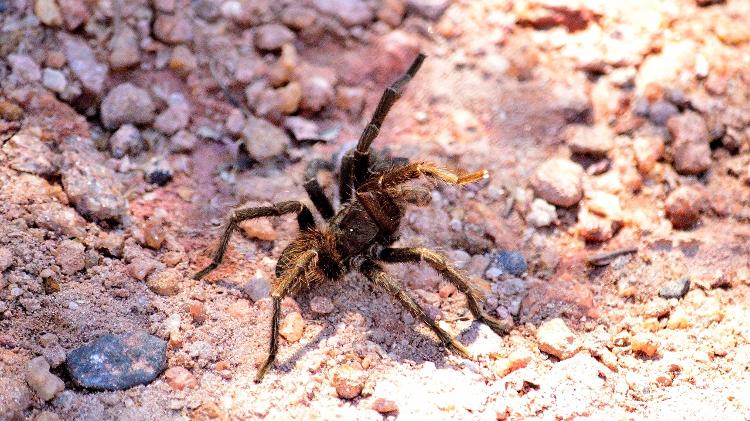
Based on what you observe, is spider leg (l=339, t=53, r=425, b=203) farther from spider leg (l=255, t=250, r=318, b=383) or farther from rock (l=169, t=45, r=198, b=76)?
rock (l=169, t=45, r=198, b=76)

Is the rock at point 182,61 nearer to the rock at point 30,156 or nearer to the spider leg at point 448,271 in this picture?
the rock at point 30,156

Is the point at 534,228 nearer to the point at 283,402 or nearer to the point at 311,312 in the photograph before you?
the point at 311,312

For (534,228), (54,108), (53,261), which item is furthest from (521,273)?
(54,108)

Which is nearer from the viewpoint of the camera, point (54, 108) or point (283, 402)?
point (283, 402)

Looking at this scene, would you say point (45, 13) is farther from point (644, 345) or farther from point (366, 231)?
point (644, 345)

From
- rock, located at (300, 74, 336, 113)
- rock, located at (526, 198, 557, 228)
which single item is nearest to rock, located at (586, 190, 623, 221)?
rock, located at (526, 198, 557, 228)

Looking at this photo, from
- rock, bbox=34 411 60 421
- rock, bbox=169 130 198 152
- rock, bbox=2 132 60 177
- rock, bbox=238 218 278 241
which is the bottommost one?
rock, bbox=238 218 278 241
